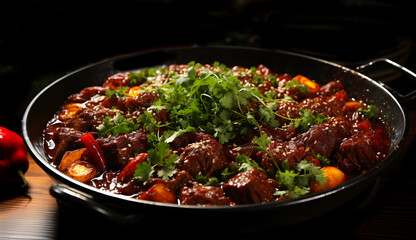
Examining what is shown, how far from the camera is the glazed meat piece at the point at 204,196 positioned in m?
2.61

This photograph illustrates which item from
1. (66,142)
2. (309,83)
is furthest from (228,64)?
(66,142)

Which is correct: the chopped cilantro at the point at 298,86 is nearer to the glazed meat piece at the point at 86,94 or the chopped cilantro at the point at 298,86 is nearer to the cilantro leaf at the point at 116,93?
the cilantro leaf at the point at 116,93

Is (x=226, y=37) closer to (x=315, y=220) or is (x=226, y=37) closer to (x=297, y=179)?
(x=297, y=179)

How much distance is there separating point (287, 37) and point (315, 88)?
60.9 inches

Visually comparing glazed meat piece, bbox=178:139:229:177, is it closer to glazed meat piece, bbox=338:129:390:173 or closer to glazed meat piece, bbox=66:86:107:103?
glazed meat piece, bbox=338:129:390:173

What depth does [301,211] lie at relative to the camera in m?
2.39

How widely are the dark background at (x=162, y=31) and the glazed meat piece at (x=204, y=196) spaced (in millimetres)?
2705

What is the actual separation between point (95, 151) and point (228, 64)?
8.31 ft

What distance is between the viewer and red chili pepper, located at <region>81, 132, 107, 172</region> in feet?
10.5

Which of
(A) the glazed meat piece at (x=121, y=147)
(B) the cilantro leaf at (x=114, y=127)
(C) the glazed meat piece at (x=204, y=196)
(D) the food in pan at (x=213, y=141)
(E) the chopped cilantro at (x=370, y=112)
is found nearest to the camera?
(C) the glazed meat piece at (x=204, y=196)

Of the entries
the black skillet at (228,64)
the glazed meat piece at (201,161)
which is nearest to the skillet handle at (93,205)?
the black skillet at (228,64)

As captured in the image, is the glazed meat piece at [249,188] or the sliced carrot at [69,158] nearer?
the glazed meat piece at [249,188]

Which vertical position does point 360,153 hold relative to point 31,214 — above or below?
above

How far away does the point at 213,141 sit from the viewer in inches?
125
